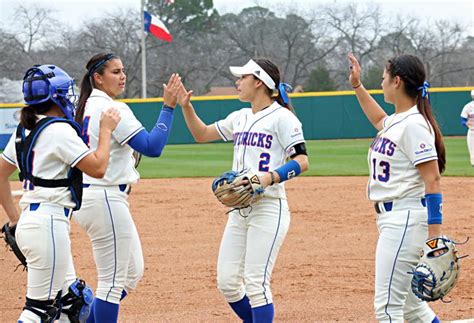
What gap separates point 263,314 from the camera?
489cm

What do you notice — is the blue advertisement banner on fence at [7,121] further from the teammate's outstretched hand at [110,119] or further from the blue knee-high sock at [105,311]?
the teammate's outstretched hand at [110,119]

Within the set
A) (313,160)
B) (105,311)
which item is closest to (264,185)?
(105,311)

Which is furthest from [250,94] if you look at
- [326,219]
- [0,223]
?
[0,223]

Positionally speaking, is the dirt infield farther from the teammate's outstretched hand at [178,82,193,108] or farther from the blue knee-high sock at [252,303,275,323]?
the teammate's outstretched hand at [178,82,193,108]

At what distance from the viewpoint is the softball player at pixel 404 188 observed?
4254 mm

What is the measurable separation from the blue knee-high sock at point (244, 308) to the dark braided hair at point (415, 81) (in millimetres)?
1508

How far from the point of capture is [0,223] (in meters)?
10.8

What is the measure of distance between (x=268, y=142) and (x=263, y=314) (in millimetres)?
1036

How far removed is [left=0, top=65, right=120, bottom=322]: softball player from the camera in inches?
165

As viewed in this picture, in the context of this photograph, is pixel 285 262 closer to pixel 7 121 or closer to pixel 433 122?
pixel 433 122

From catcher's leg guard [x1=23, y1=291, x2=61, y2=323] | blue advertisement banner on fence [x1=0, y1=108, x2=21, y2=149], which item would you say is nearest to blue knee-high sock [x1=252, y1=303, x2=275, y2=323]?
catcher's leg guard [x1=23, y1=291, x2=61, y2=323]

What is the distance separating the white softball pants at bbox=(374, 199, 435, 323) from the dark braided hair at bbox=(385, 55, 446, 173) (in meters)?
0.36

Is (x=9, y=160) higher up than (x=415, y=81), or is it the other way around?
(x=415, y=81)

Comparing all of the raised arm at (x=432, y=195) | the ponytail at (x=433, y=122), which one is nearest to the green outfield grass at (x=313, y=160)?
the ponytail at (x=433, y=122)
